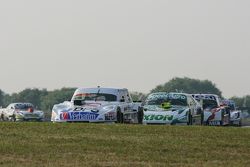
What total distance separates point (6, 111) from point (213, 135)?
3425 cm

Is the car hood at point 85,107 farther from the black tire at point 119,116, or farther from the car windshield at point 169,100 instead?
the car windshield at point 169,100

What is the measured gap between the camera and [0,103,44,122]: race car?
2115 inches

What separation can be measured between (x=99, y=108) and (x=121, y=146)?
1099cm

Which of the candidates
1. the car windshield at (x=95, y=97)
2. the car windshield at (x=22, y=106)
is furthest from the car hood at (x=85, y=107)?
the car windshield at (x=22, y=106)

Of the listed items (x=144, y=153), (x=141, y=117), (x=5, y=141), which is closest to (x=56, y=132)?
(x=5, y=141)

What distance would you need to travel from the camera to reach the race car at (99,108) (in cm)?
2978

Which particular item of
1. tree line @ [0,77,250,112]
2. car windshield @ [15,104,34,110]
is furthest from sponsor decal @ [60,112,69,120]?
tree line @ [0,77,250,112]

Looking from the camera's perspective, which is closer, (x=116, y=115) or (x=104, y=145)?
(x=104, y=145)

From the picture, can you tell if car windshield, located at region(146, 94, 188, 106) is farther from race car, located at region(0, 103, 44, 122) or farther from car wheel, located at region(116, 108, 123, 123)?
race car, located at region(0, 103, 44, 122)

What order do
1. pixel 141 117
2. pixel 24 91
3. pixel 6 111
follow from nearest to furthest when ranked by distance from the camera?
1. pixel 141 117
2. pixel 6 111
3. pixel 24 91

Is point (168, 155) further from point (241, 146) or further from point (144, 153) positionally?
point (241, 146)

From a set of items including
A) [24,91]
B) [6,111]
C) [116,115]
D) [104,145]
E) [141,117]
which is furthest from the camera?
[24,91]

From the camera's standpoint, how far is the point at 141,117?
1326 inches

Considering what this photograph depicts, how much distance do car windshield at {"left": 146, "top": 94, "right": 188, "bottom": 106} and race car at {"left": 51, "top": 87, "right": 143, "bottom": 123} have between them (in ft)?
3.07
